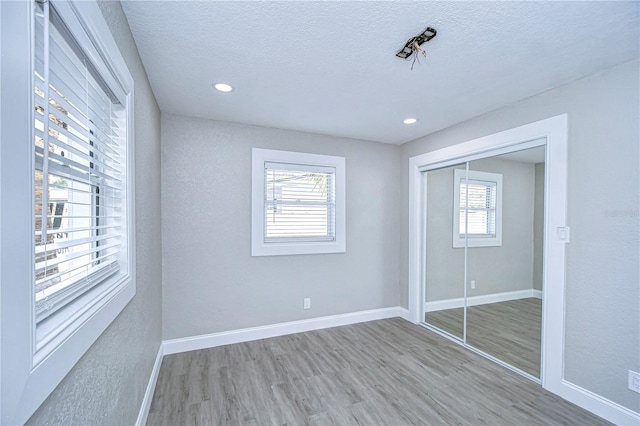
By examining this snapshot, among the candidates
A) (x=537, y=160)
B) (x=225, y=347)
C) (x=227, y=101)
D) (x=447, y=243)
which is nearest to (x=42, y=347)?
(x=227, y=101)

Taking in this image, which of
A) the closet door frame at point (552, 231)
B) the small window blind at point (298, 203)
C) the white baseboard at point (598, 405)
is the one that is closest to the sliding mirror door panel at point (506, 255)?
the closet door frame at point (552, 231)

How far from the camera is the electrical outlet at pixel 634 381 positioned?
1830 mm

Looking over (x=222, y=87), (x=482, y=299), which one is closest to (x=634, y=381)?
(x=482, y=299)

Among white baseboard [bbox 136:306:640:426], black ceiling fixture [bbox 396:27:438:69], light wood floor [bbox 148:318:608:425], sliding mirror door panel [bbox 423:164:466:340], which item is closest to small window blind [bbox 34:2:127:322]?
white baseboard [bbox 136:306:640:426]

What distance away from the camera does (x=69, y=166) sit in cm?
97

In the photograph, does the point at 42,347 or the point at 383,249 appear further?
the point at 383,249

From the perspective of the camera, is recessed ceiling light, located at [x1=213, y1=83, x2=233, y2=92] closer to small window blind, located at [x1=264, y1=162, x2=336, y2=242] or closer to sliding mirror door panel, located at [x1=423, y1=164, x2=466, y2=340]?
small window blind, located at [x1=264, y1=162, x2=336, y2=242]

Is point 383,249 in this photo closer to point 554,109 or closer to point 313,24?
point 554,109

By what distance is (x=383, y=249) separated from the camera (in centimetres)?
401

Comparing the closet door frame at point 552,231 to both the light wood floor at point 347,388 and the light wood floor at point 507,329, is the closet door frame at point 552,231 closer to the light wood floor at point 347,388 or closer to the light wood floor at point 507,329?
the light wood floor at point 507,329

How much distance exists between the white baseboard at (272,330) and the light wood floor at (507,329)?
86 cm

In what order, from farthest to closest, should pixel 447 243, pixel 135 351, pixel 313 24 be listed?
pixel 447 243
pixel 135 351
pixel 313 24

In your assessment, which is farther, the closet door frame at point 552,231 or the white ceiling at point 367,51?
the closet door frame at point 552,231

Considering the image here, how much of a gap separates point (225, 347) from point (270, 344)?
486 millimetres
